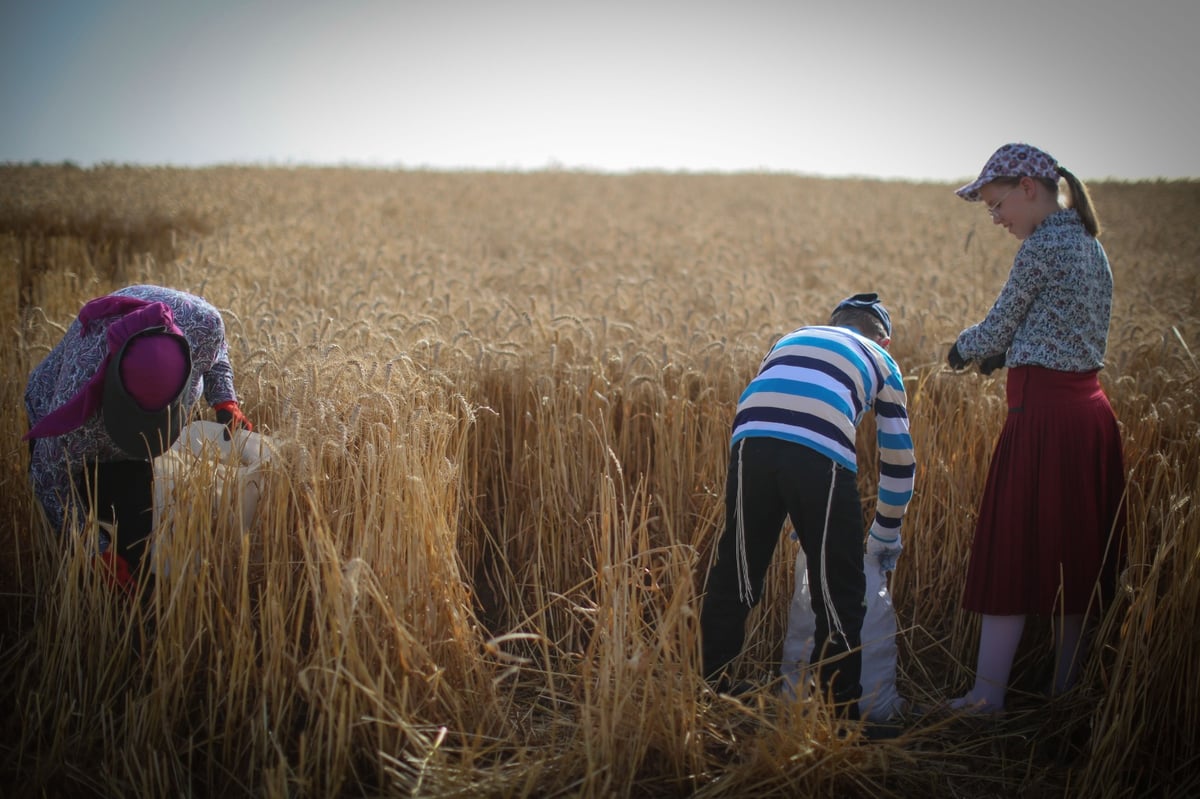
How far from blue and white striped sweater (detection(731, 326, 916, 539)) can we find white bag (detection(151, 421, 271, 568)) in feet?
4.99

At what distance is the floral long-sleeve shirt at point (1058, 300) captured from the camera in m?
2.40

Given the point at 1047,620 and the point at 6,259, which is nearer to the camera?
the point at 1047,620

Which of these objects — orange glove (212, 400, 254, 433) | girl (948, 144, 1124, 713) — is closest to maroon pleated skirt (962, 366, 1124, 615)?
girl (948, 144, 1124, 713)

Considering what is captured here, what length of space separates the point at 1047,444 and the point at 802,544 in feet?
2.91

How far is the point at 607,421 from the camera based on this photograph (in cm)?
329

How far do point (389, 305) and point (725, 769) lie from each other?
340 cm

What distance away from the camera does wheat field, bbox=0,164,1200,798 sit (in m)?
1.94

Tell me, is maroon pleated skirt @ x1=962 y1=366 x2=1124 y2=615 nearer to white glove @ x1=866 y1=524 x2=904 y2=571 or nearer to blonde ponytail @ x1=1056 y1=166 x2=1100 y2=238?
white glove @ x1=866 y1=524 x2=904 y2=571

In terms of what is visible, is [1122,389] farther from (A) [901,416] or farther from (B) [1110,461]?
(A) [901,416]

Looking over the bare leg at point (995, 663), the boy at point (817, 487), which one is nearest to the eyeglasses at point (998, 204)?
the boy at point (817, 487)

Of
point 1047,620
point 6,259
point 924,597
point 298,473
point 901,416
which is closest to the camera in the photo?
point 298,473

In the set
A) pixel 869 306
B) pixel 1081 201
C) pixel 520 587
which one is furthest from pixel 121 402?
pixel 1081 201

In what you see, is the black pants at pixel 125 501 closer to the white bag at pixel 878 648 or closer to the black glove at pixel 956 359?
the white bag at pixel 878 648

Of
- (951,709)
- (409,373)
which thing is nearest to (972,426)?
(951,709)
